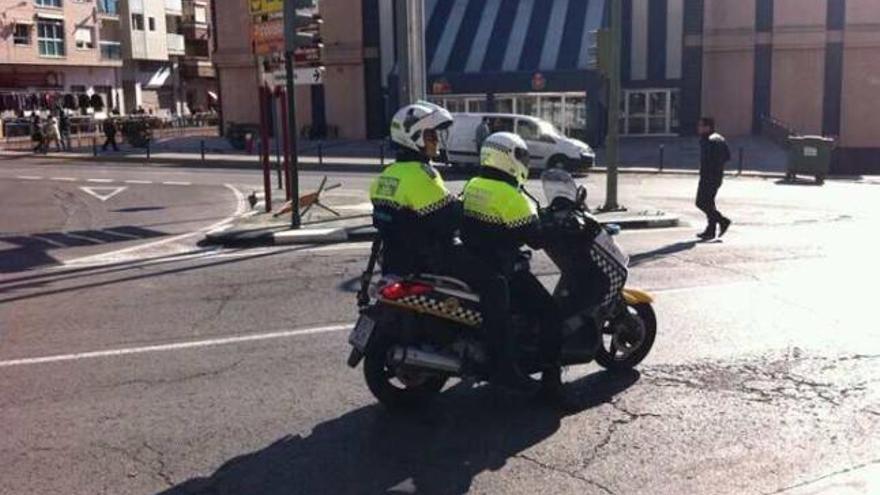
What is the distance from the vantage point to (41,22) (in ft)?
190

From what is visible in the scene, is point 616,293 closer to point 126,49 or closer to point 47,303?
point 47,303

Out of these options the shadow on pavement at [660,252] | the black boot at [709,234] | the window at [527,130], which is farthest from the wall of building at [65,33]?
the shadow on pavement at [660,252]

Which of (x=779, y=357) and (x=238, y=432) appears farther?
(x=779, y=357)

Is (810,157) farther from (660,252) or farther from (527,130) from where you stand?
(660,252)

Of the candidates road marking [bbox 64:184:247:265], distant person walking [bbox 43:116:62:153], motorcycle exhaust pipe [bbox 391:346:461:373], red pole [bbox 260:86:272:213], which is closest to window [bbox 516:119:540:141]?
road marking [bbox 64:184:247:265]

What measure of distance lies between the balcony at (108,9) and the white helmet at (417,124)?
65.4 m

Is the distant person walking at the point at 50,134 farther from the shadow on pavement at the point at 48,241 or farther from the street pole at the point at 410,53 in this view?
the street pole at the point at 410,53

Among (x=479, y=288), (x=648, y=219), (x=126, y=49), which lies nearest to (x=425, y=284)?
(x=479, y=288)

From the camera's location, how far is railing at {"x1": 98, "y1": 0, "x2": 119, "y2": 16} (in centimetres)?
6562

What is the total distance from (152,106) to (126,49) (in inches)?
192

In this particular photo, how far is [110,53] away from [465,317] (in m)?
64.8

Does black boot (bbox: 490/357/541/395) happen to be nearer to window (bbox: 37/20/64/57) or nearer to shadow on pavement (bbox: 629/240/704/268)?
shadow on pavement (bbox: 629/240/704/268)

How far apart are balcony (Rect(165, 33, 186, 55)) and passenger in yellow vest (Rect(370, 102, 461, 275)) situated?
227 feet

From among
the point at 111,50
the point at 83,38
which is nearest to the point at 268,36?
the point at 83,38
